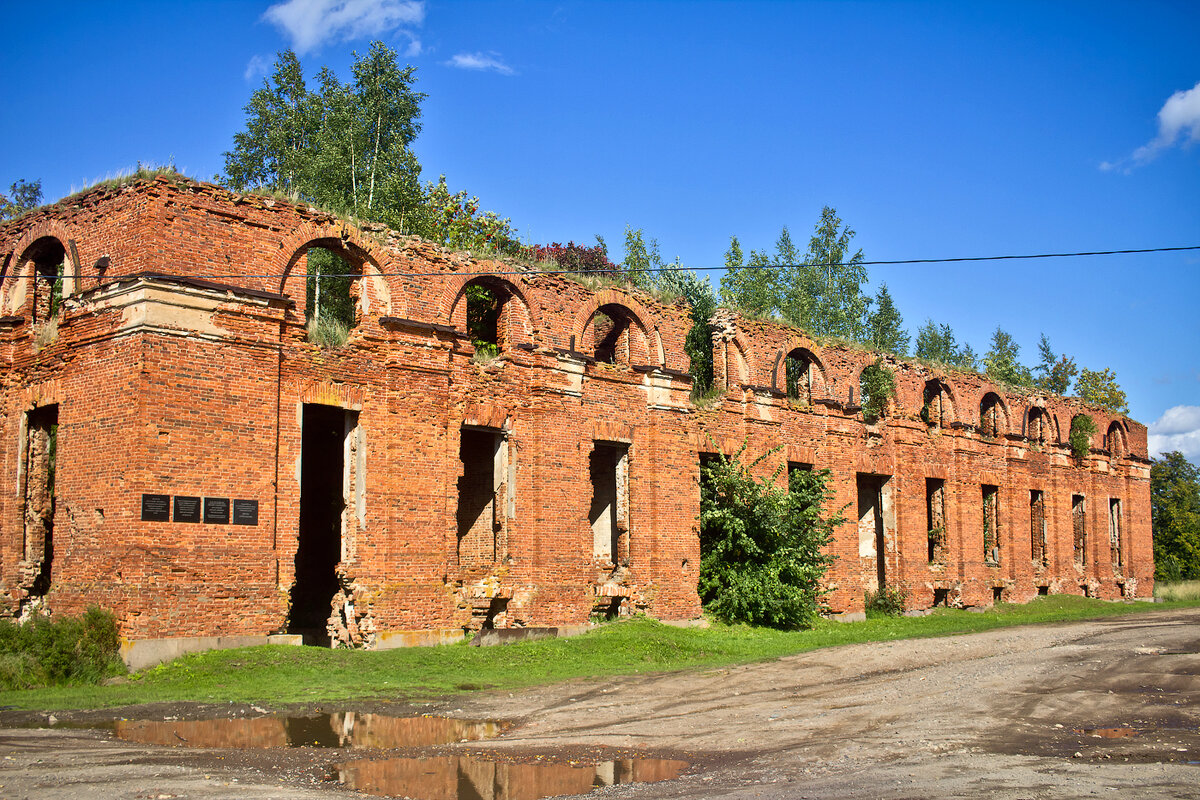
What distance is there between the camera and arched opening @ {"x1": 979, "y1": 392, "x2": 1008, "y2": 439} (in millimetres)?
31969

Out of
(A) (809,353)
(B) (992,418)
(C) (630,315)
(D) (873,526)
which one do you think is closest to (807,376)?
(A) (809,353)

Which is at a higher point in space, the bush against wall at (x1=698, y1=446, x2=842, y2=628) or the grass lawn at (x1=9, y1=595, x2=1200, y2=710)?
the bush against wall at (x1=698, y1=446, x2=842, y2=628)

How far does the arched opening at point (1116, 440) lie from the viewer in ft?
127

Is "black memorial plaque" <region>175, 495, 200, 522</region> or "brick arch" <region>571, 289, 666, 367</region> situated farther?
"brick arch" <region>571, 289, 666, 367</region>

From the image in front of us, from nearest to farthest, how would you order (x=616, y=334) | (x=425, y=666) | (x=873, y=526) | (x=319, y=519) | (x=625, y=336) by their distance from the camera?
(x=425, y=666) → (x=319, y=519) → (x=625, y=336) → (x=616, y=334) → (x=873, y=526)

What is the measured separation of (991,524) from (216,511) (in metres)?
24.4

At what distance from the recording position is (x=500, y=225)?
32188 millimetres

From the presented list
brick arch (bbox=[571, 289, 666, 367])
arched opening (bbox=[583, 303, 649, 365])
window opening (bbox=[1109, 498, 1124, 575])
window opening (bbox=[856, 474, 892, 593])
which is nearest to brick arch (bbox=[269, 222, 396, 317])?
brick arch (bbox=[571, 289, 666, 367])

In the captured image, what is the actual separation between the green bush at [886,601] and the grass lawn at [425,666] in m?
4.50

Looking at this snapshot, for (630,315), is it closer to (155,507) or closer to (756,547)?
(756,547)

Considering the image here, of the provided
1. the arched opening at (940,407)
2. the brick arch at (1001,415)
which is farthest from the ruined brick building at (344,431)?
the brick arch at (1001,415)

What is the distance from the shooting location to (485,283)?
18.7 m

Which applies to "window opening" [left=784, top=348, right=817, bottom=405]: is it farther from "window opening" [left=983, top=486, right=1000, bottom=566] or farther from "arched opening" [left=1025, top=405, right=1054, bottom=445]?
"arched opening" [left=1025, top=405, right=1054, bottom=445]

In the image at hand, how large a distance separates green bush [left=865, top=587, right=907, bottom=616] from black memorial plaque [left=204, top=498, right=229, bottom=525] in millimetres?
17445
